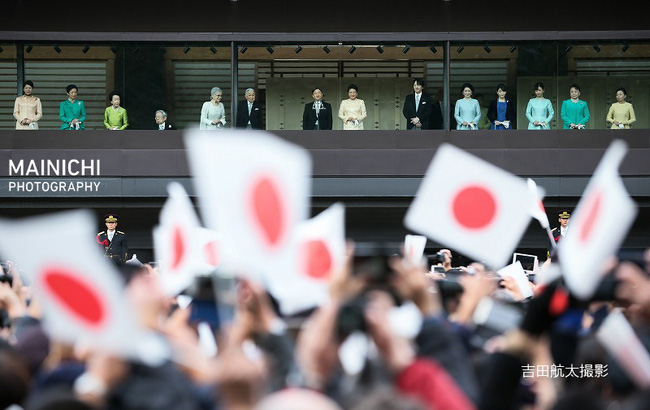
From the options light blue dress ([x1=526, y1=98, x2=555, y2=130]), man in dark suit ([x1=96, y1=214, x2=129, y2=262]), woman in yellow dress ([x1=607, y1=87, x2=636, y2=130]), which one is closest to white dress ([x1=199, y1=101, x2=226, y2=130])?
man in dark suit ([x1=96, y1=214, x2=129, y2=262])

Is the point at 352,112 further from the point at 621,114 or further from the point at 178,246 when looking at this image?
the point at 178,246

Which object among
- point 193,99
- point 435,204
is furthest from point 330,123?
point 435,204

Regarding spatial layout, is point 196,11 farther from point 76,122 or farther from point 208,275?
point 208,275

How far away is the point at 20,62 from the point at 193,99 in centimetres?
368

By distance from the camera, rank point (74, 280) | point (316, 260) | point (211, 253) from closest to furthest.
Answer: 1. point (74, 280)
2. point (316, 260)
3. point (211, 253)

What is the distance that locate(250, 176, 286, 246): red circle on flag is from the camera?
11.8 feet

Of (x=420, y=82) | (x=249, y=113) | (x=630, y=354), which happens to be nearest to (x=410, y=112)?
(x=420, y=82)

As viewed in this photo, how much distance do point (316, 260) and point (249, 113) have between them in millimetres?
13851

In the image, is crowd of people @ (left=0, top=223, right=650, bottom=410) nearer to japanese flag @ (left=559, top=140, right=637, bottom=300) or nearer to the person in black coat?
japanese flag @ (left=559, top=140, right=637, bottom=300)

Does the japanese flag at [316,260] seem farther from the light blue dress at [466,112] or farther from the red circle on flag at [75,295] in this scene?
the light blue dress at [466,112]

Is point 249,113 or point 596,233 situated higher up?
point 249,113

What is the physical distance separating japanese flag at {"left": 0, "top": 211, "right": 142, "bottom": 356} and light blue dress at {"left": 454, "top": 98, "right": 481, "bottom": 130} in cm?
1613

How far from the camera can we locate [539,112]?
1906 cm

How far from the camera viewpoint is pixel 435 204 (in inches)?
194
